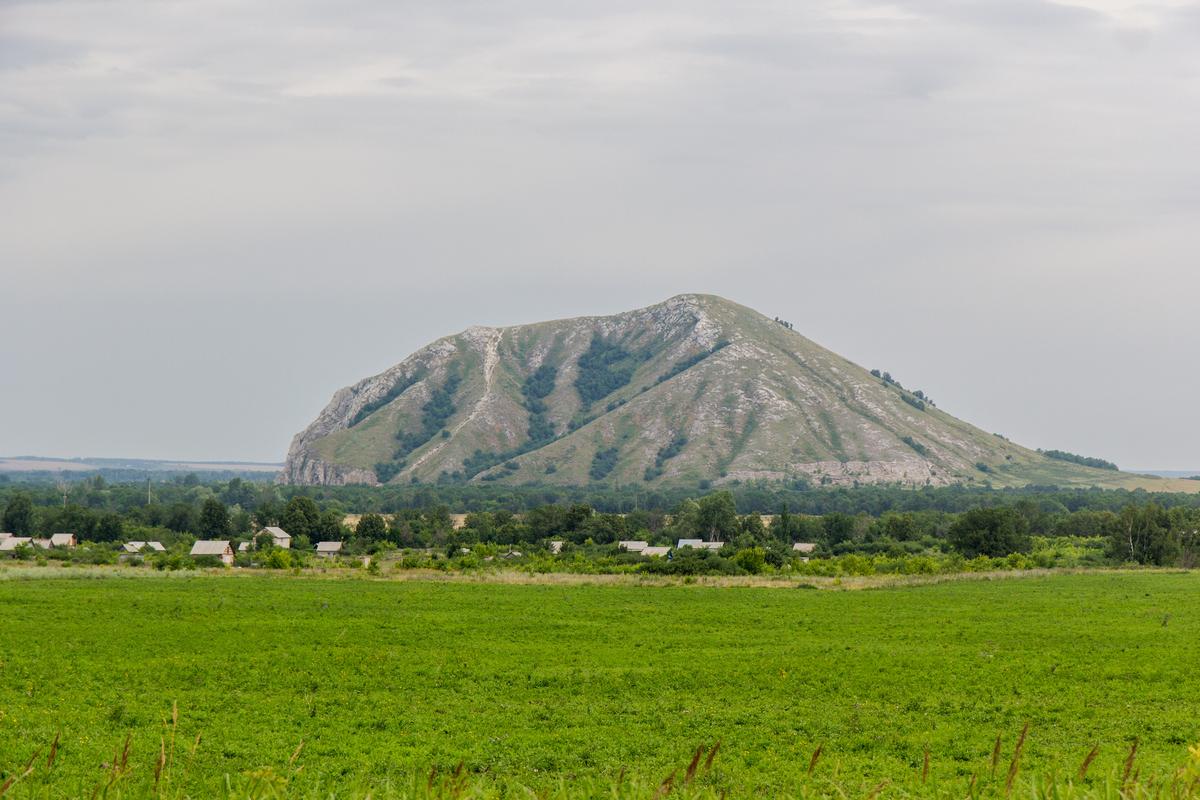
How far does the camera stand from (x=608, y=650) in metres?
37.1

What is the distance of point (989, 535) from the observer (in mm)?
95250

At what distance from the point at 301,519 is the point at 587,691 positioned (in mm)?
100635

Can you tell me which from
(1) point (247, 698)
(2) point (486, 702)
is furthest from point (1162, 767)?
(1) point (247, 698)

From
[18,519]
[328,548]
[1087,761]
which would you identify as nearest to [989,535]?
[328,548]

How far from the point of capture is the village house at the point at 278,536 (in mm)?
113688

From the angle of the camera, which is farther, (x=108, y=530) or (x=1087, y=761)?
(x=108, y=530)

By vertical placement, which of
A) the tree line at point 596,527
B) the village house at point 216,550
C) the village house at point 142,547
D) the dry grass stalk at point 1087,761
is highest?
the dry grass stalk at point 1087,761

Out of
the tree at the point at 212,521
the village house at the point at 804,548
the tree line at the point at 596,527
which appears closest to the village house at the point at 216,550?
the tree line at the point at 596,527

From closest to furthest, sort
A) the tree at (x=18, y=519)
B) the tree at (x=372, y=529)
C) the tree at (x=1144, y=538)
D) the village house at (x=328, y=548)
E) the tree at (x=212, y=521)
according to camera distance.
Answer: the tree at (x=1144, y=538)
the village house at (x=328, y=548)
the tree at (x=372, y=529)
the tree at (x=212, y=521)
the tree at (x=18, y=519)

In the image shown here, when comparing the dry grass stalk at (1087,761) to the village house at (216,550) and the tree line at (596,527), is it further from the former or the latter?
the village house at (216,550)

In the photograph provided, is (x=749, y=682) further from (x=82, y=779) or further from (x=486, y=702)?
(x=82, y=779)

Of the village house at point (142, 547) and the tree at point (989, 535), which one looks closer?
the tree at point (989, 535)

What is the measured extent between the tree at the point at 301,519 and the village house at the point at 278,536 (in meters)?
1.87

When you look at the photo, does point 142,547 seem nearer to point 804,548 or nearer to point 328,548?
point 328,548
